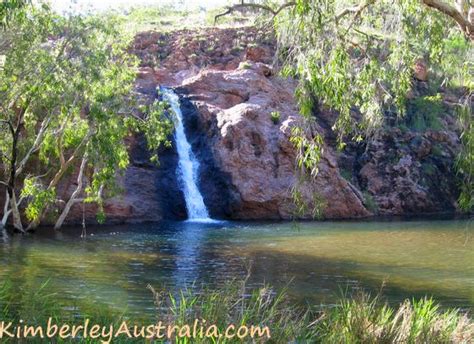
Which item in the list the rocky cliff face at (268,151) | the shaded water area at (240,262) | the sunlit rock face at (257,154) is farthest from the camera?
the rocky cliff face at (268,151)

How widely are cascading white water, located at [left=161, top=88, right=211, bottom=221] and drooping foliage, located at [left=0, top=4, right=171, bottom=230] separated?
6.06 metres

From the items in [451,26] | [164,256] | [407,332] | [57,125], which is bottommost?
[164,256]

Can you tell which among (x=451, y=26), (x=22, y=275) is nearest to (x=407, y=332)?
(x=451, y=26)

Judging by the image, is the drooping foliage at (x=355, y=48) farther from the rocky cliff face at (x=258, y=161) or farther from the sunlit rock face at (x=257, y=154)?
the sunlit rock face at (x=257, y=154)

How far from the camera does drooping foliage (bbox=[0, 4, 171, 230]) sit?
17719 mm

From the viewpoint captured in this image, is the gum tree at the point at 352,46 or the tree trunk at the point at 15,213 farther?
the tree trunk at the point at 15,213

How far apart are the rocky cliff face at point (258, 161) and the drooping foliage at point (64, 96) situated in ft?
14.3

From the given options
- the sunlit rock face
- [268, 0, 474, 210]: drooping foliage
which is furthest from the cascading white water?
[268, 0, 474, 210]: drooping foliage

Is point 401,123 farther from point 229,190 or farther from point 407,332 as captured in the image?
point 407,332

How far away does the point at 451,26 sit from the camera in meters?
10.3

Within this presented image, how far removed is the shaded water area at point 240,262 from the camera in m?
11.2

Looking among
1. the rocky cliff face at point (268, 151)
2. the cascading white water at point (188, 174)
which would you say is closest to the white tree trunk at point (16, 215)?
the cascading white water at point (188, 174)

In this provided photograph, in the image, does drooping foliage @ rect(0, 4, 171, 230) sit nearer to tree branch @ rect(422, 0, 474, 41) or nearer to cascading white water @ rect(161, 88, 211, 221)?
cascading white water @ rect(161, 88, 211, 221)

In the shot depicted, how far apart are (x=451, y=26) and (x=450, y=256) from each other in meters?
7.63
